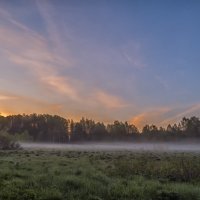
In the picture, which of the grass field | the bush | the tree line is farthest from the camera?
the tree line

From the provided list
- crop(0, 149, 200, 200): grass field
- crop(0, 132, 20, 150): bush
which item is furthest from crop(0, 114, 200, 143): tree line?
crop(0, 149, 200, 200): grass field

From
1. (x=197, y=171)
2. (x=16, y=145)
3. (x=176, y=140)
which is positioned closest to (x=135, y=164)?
(x=197, y=171)

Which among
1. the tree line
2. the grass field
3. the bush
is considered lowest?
the grass field

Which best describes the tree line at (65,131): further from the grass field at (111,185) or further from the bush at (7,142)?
the grass field at (111,185)

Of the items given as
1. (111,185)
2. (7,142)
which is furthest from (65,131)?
(111,185)

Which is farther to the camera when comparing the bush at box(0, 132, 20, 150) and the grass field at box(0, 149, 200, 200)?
the bush at box(0, 132, 20, 150)

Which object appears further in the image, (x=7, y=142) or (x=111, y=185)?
(x=7, y=142)

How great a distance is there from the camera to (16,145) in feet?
236

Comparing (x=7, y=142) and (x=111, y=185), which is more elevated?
(x=7, y=142)

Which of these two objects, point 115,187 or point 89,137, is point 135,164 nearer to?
point 115,187

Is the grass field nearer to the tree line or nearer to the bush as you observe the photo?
the bush

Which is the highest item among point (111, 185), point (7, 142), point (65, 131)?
point (65, 131)

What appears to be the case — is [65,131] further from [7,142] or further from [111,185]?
[111,185]

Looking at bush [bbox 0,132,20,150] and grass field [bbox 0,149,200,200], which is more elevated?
bush [bbox 0,132,20,150]
